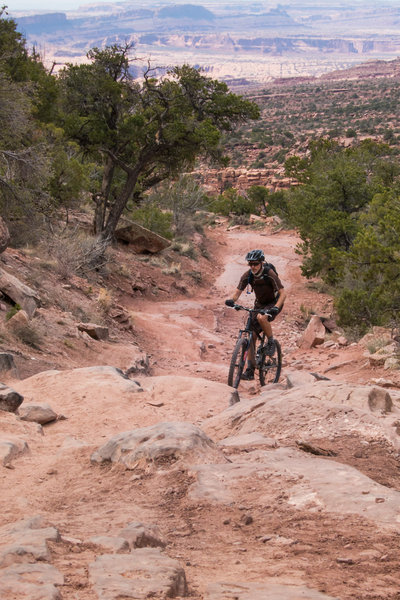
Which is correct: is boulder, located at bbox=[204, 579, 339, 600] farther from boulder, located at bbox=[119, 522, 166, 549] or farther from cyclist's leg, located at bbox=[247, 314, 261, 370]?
cyclist's leg, located at bbox=[247, 314, 261, 370]

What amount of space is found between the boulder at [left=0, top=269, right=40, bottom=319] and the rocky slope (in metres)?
1.32

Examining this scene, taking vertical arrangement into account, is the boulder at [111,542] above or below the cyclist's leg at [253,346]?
above

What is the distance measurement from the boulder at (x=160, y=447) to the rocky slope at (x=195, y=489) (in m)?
0.01

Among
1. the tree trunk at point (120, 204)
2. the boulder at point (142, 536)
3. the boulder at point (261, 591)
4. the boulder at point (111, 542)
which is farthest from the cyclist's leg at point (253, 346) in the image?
the tree trunk at point (120, 204)

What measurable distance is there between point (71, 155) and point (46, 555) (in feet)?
61.1

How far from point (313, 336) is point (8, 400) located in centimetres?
734

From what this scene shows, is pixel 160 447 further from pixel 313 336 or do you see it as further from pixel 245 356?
pixel 313 336

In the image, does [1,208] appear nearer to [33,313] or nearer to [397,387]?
[33,313]

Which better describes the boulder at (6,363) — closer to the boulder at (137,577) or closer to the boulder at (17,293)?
the boulder at (17,293)

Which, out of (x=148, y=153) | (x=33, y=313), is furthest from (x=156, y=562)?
(x=148, y=153)

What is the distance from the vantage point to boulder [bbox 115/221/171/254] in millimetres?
20594

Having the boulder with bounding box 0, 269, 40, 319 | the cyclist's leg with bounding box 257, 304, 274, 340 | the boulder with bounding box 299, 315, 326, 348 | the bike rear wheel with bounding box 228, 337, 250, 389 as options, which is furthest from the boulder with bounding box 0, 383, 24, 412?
the boulder with bounding box 299, 315, 326, 348

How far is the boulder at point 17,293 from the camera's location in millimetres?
10039

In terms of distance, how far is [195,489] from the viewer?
13.1ft
